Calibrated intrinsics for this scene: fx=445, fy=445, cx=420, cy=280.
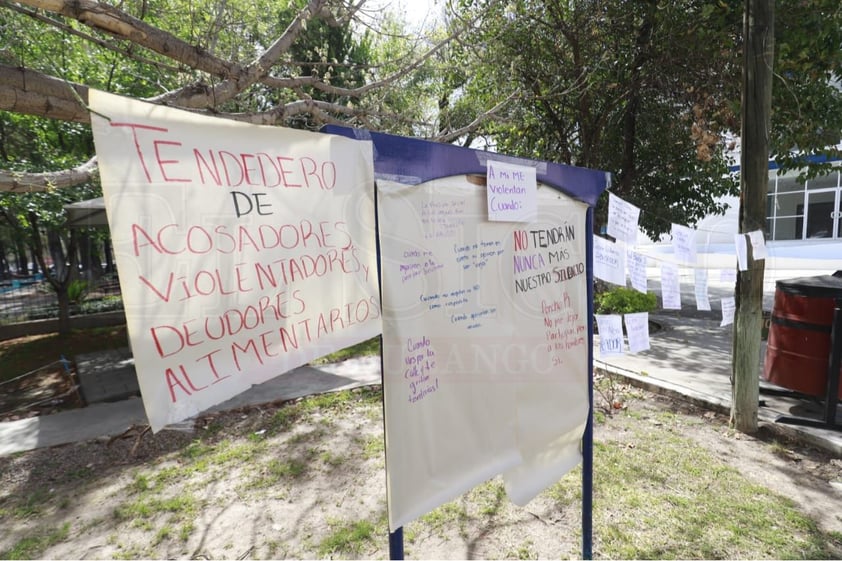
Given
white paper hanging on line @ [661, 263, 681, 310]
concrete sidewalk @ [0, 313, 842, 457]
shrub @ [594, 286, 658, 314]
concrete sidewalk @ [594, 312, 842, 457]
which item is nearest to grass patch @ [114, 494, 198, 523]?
concrete sidewalk @ [0, 313, 842, 457]

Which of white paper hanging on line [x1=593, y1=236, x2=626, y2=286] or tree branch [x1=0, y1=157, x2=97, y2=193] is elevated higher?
tree branch [x1=0, y1=157, x2=97, y2=193]

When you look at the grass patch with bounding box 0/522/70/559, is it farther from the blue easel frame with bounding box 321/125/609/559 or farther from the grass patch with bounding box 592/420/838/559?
the grass patch with bounding box 592/420/838/559

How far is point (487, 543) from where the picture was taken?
9.23 feet

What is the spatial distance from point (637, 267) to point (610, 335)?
2.99ft

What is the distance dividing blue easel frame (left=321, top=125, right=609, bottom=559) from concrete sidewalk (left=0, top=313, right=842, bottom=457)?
2.75 metres

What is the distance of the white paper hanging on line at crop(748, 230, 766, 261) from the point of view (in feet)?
12.6

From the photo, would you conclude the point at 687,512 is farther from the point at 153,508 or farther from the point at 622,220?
the point at 153,508

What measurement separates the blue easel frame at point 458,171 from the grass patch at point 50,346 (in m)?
8.64

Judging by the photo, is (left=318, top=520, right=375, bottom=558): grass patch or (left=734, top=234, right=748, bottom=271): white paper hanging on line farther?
(left=734, top=234, right=748, bottom=271): white paper hanging on line

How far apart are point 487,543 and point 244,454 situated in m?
2.36

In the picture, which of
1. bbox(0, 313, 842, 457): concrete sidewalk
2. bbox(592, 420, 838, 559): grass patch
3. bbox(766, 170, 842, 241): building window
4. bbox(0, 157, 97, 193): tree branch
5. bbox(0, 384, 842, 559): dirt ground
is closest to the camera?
bbox(0, 157, 97, 193): tree branch

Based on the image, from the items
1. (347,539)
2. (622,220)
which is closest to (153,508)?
(347,539)

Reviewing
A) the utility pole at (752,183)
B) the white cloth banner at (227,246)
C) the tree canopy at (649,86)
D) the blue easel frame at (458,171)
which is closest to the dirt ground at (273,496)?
the utility pole at (752,183)

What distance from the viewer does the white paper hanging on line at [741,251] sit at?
12.7 feet
